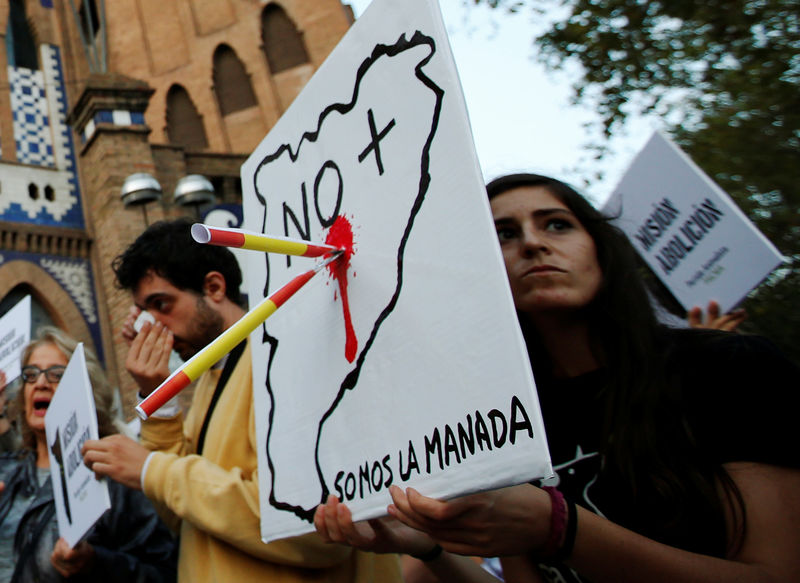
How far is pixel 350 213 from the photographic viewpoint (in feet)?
4.93

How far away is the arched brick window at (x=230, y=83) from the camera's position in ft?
61.5

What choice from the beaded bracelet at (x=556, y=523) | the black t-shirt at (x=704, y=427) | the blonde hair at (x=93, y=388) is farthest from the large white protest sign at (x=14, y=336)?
the beaded bracelet at (x=556, y=523)

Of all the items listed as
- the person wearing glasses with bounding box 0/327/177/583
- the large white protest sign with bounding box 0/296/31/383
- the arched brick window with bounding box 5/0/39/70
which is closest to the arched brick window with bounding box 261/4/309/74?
the arched brick window with bounding box 5/0/39/70

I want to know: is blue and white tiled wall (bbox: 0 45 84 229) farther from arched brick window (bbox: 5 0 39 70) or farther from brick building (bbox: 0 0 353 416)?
arched brick window (bbox: 5 0 39 70)

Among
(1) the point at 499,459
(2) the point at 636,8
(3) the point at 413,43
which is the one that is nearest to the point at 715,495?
(1) the point at 499,459

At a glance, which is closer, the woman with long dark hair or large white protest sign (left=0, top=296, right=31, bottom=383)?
the woman with long dark hair

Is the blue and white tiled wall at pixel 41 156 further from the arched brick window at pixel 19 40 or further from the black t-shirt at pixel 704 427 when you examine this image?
the black t-shirt at pixel 704 427

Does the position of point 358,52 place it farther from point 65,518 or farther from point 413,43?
point 65,518

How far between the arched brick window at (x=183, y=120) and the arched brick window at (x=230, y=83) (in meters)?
0.61

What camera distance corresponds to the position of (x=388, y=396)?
1340 millimetres

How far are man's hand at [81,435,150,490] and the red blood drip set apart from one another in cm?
78

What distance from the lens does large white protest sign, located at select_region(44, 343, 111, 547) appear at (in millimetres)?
2062

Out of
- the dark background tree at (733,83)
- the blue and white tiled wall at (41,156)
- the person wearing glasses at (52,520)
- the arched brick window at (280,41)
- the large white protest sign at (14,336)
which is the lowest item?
the person wearing glasses at (52,520)

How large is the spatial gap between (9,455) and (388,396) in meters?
2.01
